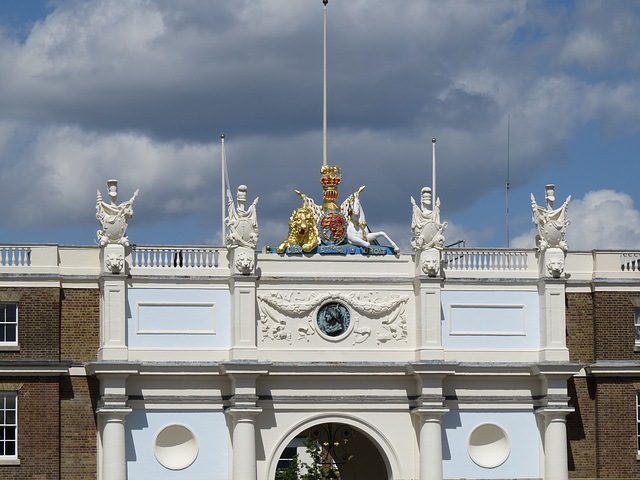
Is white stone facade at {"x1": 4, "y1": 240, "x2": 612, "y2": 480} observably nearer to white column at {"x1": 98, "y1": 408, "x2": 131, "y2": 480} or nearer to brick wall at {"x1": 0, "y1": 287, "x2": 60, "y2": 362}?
white column at {"x1": 98, "y1": 408, "x2": 131, "y2": 480}

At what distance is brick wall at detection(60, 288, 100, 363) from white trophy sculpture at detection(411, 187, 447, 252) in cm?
983

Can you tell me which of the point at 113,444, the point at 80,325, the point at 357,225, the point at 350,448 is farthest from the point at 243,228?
the point at 350,448

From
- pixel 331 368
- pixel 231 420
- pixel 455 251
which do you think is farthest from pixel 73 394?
pixel 455 251

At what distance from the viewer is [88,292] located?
45.1 meters

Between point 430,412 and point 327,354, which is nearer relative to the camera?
point 430,412

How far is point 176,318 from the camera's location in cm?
4550

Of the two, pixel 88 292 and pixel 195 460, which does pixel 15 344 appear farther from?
pixel 195 460

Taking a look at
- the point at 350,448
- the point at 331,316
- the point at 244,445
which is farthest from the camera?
the point at 350,448

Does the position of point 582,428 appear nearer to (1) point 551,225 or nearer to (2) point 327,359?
(1) point 551,225

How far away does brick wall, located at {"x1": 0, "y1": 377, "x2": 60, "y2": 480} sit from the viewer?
144ft

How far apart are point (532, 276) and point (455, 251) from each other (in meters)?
2.56

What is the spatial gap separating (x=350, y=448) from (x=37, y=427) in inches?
447

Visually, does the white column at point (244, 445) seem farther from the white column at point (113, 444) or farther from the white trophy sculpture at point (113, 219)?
the white trophy sculpture at point (113, 219)

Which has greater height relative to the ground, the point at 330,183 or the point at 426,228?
the point at 330,183
